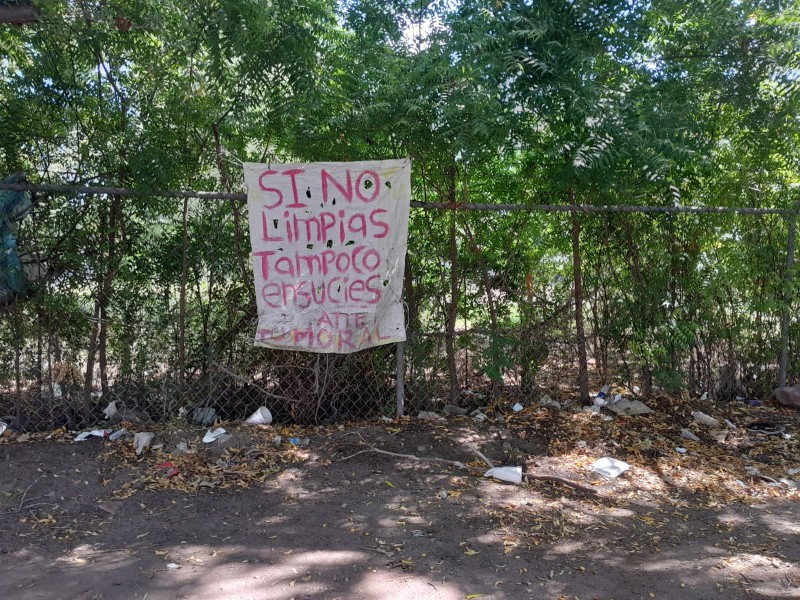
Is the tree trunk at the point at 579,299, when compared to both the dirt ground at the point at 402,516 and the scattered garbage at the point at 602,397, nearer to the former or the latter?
the scattered garbage at the point at 602,397

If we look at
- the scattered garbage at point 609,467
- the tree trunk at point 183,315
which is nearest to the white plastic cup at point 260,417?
the tree trunk at point 183,315

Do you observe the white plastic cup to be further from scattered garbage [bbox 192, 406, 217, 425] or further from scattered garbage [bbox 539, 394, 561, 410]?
scattered garbage [bbox 539, 394, 561, 410]

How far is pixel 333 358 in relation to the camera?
187 inches

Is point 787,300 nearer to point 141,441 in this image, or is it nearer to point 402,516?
point 402,516

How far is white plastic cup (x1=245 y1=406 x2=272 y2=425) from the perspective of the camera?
186 inches

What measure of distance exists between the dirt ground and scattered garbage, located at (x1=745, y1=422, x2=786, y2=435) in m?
0.18

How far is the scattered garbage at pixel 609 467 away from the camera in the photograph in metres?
4.29

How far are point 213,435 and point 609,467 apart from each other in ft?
8.88

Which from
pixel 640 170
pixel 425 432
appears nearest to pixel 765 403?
pixel 640 170

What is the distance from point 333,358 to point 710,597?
2.80 meters

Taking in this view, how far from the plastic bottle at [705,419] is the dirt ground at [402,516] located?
0.20m

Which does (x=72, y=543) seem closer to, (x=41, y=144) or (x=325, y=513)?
(x=325, y=513)

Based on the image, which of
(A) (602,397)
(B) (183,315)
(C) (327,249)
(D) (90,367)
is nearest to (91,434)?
(D) (90,367)

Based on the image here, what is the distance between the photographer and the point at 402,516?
360 cm
